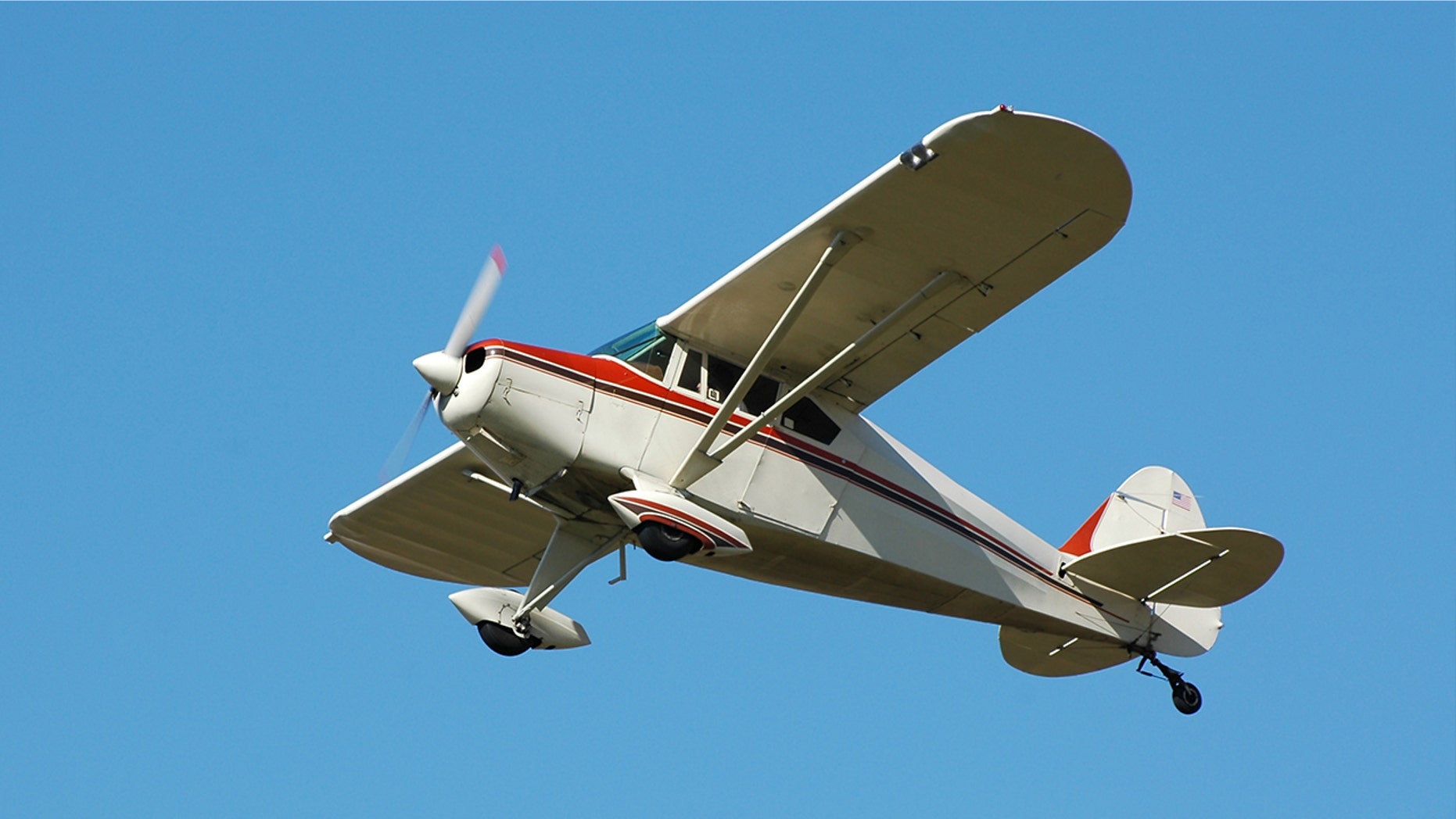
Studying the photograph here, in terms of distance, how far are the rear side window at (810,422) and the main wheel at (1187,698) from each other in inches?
160

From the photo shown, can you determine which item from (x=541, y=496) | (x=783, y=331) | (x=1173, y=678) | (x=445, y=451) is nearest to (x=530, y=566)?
(x=445, y=451)

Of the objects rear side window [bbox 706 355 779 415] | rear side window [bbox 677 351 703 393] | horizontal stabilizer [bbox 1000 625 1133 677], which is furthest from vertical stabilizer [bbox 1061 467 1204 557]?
rear side window [bbox 677 351 703 393]

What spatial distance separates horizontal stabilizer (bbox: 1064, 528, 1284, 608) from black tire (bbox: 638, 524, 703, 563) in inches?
165

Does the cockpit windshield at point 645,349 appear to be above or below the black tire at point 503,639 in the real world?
above

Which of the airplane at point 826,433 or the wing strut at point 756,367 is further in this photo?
the wing strut at point 756,367

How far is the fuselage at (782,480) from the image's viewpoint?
1148cm

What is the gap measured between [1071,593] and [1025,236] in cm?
395

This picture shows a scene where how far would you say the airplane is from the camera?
11.1 metres

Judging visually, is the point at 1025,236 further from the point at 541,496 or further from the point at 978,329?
the point at 541,496

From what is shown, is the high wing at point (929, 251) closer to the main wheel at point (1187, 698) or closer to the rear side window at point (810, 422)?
the rear side window at point (810, 422)

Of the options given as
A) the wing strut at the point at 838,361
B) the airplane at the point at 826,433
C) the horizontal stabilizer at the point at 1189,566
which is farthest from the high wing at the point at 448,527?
the horizontal stabilizer at the point at 1189,566

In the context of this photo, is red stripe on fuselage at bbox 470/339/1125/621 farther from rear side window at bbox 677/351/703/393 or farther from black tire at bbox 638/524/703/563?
black tire at bbox 638/524/703/563

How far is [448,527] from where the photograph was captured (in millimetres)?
14609

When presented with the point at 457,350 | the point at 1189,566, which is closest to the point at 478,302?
the point at 457,350
